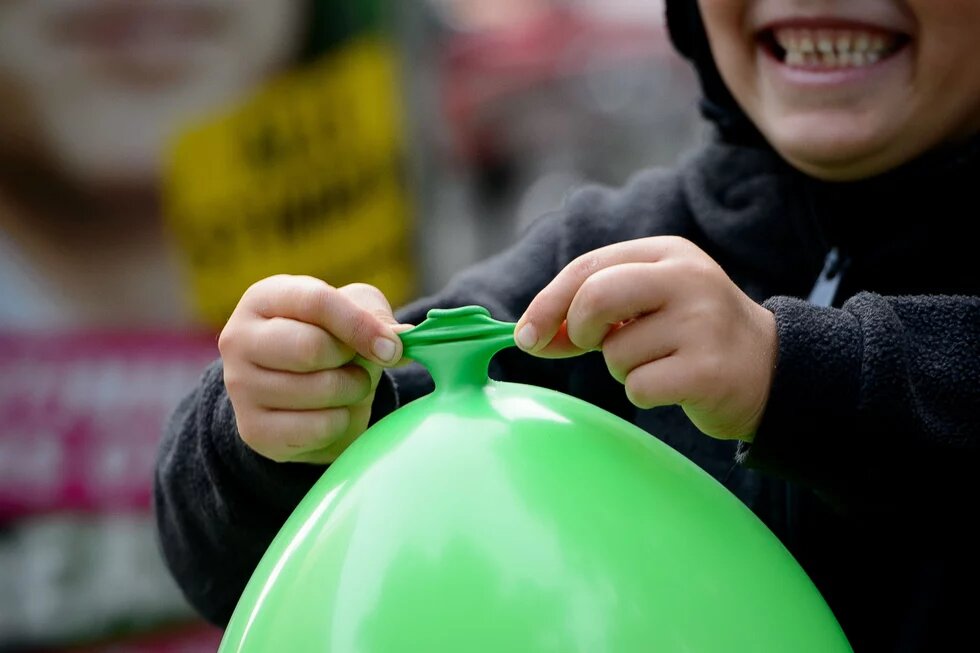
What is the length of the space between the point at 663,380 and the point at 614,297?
49 millimetres

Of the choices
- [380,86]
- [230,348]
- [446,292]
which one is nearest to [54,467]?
[380,86]

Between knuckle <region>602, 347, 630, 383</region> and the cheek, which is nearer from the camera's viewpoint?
knuckle <region>602, 347, 630, 383</region>

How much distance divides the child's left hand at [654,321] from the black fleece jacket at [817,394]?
0.05 metres

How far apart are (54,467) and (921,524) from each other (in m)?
1.68

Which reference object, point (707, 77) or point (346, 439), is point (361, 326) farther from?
point (707, 77)

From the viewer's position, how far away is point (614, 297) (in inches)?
27.1

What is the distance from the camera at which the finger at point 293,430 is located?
783mm

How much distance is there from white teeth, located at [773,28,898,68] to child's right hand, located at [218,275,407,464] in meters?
0.35

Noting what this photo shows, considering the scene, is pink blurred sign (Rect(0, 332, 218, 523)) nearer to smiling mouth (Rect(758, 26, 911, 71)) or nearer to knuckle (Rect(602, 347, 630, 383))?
smiling mouth (Rect(758, 26, 911, 71))

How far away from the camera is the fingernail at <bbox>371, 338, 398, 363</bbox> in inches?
28.4

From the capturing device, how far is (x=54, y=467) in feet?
7.34

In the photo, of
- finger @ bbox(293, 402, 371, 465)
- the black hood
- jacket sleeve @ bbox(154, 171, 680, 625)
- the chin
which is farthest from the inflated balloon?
the black hood

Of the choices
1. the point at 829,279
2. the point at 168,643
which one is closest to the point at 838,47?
the point at 829,279

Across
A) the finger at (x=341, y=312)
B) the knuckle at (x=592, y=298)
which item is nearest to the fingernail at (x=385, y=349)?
the finger at (x=341, y=312)
